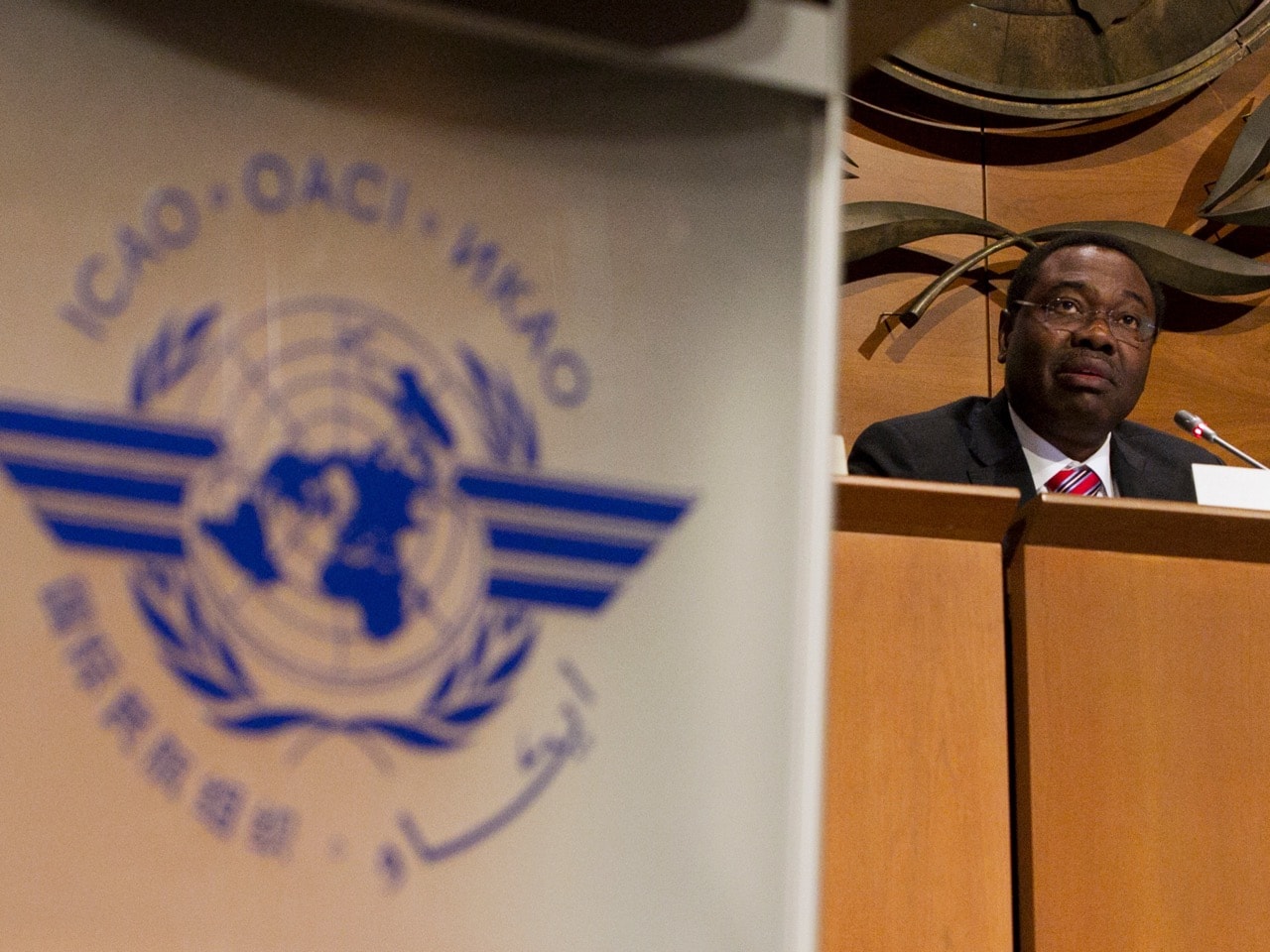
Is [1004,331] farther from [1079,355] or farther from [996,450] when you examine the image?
[996,450]

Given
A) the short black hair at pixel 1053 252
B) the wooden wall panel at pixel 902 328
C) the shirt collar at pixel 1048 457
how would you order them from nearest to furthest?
the shirt collar at pixel 1048 457 < the short black hair at pixel 1053 252 < the wooden wall panel at pixel 902 328

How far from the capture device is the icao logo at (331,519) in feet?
1.26

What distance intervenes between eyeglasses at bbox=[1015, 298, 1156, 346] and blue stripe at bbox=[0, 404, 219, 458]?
6.25 ft

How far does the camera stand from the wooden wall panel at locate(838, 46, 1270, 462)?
2385mm

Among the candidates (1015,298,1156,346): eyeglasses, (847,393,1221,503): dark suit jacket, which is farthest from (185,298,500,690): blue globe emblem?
(1015,298,1156,346): eyeglasses

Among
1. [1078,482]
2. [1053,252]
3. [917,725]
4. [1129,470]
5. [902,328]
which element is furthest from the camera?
[902,328]

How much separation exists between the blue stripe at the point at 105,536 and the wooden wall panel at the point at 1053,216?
6.61ft

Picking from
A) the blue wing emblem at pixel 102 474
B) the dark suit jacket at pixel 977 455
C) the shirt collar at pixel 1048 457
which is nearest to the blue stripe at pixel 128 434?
the blue wing emblem at pixel 102 474

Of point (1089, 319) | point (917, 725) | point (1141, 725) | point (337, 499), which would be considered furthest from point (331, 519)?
point (1089, 319)

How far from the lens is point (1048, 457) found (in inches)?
81.7

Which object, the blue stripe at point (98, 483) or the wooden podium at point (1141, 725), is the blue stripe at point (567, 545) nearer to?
the blue stripe at point (98, 483)

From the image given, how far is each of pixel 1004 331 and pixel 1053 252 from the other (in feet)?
0.48

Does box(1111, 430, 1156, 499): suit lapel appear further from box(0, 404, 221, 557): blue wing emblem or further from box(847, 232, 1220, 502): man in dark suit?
box(0, 404, 221, 557): blue wing emblem

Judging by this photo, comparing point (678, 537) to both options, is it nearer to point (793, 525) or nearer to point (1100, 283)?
point (793, 525)
